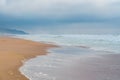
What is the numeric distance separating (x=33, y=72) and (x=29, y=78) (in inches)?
64.0

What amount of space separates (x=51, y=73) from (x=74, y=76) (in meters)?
1.31

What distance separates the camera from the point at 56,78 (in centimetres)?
1234

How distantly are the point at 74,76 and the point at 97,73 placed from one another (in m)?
1.67

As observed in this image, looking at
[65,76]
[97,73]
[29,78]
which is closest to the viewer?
[29,78]

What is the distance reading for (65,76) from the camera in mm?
13023

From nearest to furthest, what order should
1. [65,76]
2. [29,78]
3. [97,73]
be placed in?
[29,78] → [65,76] → [97,73]

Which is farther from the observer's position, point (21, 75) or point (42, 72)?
point (42, 72)

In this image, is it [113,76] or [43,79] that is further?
[113,76]

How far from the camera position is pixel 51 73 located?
13.7m

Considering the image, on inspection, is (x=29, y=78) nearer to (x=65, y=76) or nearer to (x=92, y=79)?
(x=65, y=76)

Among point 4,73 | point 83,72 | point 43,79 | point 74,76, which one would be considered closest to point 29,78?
point 43,79

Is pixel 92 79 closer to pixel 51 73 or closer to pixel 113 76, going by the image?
pixel 113 76

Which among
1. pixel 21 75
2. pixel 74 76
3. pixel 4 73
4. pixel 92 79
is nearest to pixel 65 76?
pixel 74 76

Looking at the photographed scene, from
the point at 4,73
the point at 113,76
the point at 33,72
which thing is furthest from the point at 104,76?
the point at 4,73
